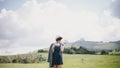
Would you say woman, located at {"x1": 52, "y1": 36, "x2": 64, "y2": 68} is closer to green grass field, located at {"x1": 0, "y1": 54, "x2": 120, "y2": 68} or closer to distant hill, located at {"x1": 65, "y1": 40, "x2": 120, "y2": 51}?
green grass field, located at {"x1": 0, "y1": 54, "x2": 120, "y2": 68}

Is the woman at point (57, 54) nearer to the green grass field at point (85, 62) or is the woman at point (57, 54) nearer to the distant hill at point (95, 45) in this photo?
the green grass field at point (85, 62)

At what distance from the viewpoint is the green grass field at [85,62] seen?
8.98 m

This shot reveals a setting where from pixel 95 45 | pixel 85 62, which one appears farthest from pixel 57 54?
pixel 95 45

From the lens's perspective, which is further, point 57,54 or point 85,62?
point 85,62

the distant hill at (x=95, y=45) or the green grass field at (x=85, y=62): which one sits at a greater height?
the distant hill at (x=95, y=45)

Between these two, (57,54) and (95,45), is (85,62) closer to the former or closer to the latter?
(95,45)

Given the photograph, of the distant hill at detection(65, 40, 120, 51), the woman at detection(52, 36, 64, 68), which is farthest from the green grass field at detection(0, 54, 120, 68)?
the woman at detection(52, 36, 64, 68)

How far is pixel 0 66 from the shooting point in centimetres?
927

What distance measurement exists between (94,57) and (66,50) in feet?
3.59

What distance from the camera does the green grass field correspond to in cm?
898

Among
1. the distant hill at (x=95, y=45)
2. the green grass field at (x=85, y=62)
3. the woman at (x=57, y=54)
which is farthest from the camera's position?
the distant hill at (x=95, y=45)

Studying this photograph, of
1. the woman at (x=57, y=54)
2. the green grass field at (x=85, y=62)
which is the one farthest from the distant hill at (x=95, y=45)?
the woman at (x=57, y=54)

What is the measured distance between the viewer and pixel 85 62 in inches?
365

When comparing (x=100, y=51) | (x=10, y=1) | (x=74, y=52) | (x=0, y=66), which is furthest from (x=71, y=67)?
(x=10, y=1)
